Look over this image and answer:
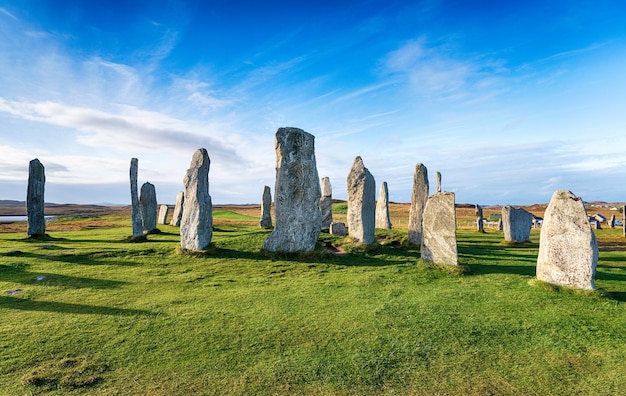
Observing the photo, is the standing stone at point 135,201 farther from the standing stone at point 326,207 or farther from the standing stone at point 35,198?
the standing stone at point 326,207

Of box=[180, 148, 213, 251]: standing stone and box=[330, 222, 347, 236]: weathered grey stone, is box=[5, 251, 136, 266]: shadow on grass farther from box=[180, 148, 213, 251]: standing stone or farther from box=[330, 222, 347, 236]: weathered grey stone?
box=[330, 222, 347, 236]: weathered grey stone

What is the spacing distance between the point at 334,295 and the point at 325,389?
4.42 metres

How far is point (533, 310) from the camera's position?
8570 millimetres

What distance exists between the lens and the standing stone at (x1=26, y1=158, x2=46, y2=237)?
19.2m

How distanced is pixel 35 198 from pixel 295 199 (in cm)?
1482

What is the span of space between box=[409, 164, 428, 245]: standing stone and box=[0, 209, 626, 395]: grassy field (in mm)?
5401

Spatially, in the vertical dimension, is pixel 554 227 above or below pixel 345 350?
above

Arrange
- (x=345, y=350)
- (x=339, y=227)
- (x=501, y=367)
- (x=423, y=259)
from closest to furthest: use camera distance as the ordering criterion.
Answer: (x=501, y=367) < (x=345, y=350) < (x=423, y=259) < (x=339, y=227)

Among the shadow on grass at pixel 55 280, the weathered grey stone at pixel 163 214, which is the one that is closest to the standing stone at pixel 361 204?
the shadow on grass at pixel 55 280

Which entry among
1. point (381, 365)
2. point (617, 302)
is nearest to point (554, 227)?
point (617, 302)

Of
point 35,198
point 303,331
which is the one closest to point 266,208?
point 35,198

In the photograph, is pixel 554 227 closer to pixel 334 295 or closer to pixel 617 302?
pixel 617 302

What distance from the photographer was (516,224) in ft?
68.6

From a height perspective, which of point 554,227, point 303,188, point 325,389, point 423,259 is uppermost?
point 303,188
